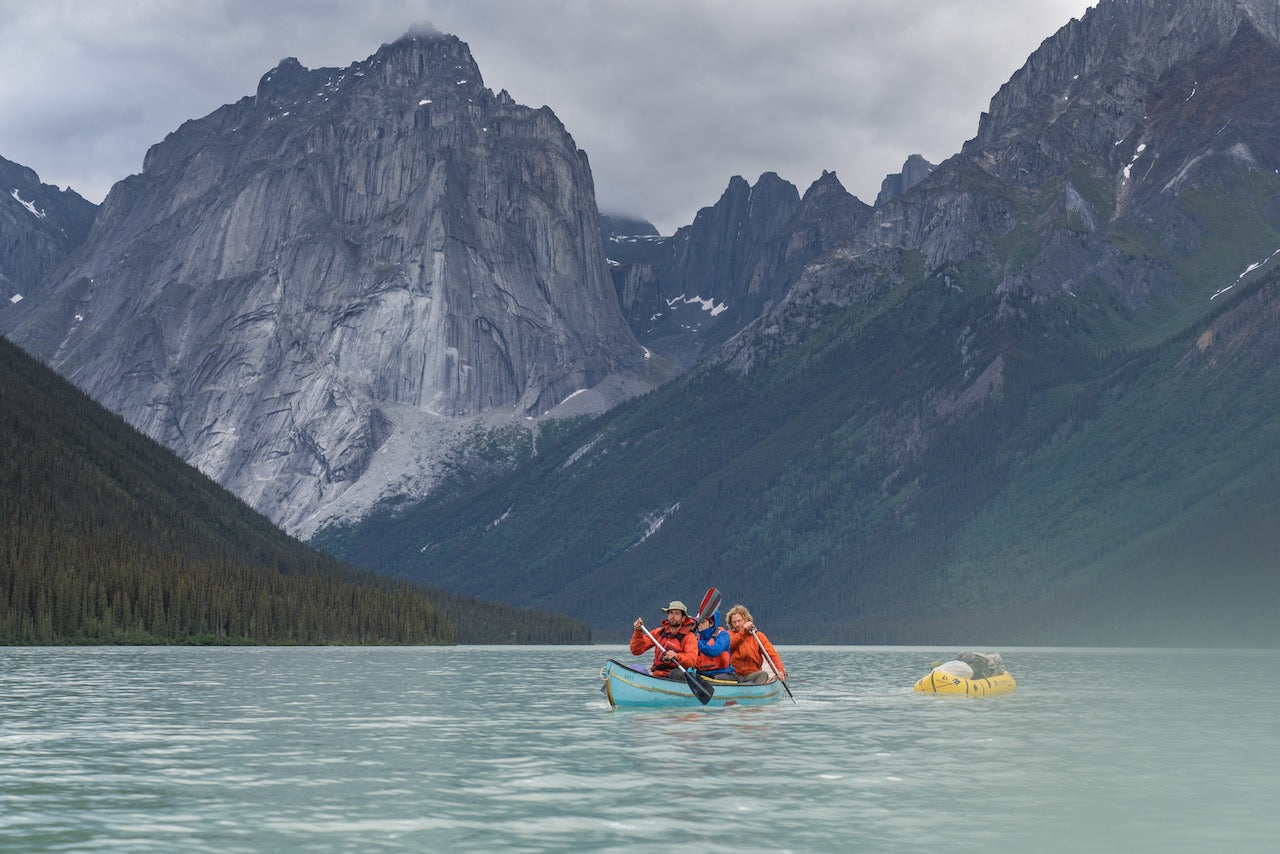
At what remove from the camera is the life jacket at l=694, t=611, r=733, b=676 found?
71438 mm

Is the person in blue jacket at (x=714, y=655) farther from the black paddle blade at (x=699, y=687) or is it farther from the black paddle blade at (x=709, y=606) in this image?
the black paddle blade at (x=709, y=606)

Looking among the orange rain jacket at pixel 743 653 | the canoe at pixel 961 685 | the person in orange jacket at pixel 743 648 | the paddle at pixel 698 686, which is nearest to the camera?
the paddle at pixel 698 686

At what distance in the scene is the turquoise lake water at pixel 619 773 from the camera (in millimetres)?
34719

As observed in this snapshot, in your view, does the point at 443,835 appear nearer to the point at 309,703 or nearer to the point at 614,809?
the point at 614,809

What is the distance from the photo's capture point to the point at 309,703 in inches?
3019

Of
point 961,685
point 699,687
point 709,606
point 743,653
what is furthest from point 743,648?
point 961,685

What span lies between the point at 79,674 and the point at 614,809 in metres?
76.0

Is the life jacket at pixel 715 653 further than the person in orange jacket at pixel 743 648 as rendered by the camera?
No

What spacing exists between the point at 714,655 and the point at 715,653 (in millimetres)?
109

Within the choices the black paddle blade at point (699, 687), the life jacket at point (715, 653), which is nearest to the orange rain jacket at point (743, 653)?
the life jacket at point (715, 653)

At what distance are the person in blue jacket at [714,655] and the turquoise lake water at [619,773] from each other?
1.95m

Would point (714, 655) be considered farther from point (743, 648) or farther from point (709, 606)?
point (709, 606)

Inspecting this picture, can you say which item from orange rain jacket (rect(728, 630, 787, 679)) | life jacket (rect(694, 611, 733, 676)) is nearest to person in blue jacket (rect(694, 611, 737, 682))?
life jacket (rect(694, 611, 733, 676))

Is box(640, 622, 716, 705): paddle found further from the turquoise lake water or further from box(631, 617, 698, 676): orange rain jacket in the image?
the turquoise lake water
